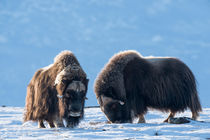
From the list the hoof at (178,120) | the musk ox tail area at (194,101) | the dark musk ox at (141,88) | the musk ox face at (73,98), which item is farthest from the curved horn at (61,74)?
A: the musk ox tail area at (194,101)

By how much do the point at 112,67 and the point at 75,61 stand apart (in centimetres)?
166

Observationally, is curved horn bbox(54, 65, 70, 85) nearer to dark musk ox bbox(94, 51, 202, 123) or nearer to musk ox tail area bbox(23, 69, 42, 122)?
musk ox tail area bbox(23, 69, 42, 122)

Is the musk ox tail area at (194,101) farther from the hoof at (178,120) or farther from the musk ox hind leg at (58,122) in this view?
the musk ox hind leg at (58,122)

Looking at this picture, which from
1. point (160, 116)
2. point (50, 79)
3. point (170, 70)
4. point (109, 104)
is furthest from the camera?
point (160, 116)

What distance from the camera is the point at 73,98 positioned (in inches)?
225

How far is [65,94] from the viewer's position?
18.9 feet

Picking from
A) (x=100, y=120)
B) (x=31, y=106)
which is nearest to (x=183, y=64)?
(x=100, y=120)

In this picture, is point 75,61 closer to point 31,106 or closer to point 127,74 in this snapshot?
point 31,106

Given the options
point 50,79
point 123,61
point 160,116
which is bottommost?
point 160,116

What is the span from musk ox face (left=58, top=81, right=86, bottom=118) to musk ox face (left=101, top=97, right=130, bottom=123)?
1759 mm

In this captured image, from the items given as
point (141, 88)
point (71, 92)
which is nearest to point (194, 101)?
point (141, 88)

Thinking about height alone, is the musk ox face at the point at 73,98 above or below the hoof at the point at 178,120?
Answer: above

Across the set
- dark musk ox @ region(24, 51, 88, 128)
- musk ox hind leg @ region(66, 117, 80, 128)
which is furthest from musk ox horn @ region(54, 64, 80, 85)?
musk ox hind leg @ region(66, 117, 80, 128)

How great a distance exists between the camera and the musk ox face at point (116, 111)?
7.41m
